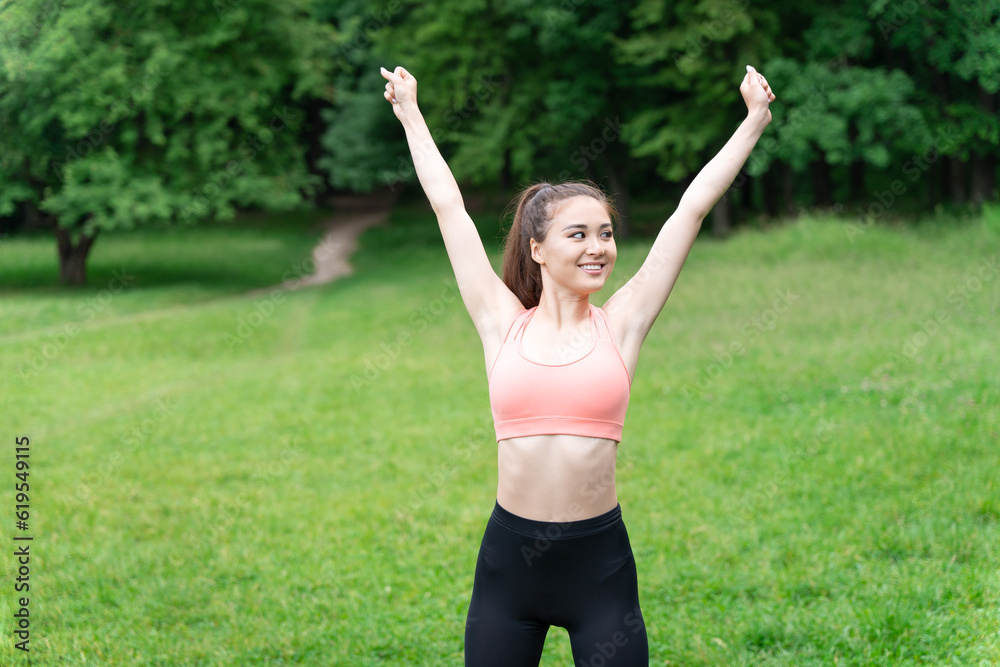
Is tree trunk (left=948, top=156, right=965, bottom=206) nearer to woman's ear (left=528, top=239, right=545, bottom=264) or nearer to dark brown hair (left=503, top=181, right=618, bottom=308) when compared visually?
dark brown hair (left=503, top=181, right=618, bottom=308)

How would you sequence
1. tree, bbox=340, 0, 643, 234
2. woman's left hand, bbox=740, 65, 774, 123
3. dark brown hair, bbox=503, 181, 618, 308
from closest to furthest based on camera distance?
dark brown hair, bbox=503, 181, 618, 308 → woman's left hand, bbox=740, 65, 774, 123 → tree, bbox=340, 0, 643, 234

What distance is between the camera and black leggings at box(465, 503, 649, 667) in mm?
2461

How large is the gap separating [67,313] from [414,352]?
7.32m

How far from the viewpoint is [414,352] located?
13.0 metres

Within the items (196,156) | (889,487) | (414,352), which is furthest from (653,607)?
(196,156)

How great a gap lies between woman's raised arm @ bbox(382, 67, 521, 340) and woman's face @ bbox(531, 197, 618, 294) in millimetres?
249

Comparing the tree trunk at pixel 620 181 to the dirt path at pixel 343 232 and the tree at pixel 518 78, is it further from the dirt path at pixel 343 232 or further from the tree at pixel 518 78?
the dirt path at pixel 343 232

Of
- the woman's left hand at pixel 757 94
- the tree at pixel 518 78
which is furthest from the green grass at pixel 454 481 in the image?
the tree at pixel 518 78

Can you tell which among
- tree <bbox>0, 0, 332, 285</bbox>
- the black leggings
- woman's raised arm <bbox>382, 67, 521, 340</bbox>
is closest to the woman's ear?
woman's raised arm <bbox>382, 67, 521, 340</bbox>

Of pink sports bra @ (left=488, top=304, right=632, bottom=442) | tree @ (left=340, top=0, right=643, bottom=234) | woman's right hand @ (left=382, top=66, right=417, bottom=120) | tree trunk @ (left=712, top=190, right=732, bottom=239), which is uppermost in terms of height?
tree @ (left=340, top=0, right=643, bottom=234)

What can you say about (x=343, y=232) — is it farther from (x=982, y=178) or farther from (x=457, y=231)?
(x=457, y=231)

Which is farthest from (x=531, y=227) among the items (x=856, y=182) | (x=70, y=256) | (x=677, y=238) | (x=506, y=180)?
(x=506, y=180)

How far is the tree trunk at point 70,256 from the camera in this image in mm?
19781

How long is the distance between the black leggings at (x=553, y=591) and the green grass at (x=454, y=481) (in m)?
2.21
